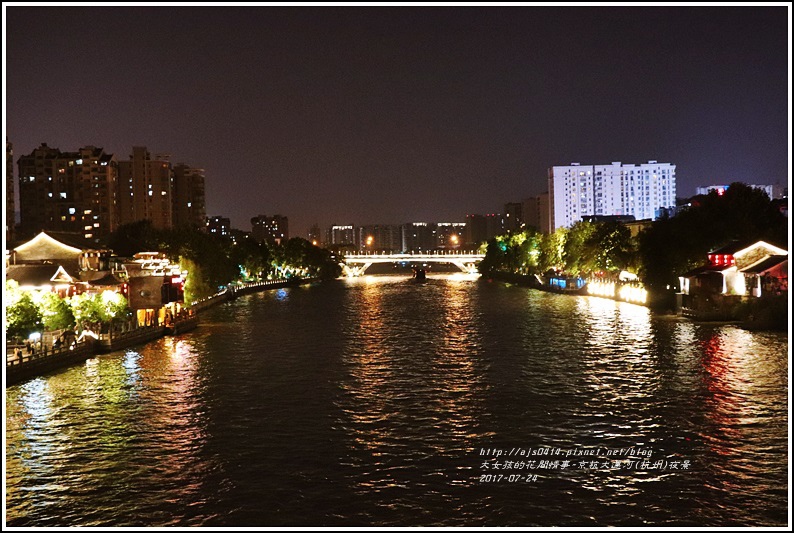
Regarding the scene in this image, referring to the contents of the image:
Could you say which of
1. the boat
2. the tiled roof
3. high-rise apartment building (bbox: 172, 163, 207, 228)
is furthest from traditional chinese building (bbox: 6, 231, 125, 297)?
high-rise apartment building (bbox: 172, 163, 207, 228)

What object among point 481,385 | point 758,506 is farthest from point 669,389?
point 758,506

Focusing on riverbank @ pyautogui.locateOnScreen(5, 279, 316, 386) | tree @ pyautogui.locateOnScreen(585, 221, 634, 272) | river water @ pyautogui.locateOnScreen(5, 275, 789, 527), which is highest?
tree @ pyautogui.locateOnScreen(585, 221, 634, 272)

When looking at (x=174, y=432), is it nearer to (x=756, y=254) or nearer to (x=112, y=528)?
(x=112, y=528)

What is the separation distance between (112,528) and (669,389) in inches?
834

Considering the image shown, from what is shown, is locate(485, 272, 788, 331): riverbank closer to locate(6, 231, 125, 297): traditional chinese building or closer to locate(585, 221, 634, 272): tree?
locate(585, 221, 634, 272): tree

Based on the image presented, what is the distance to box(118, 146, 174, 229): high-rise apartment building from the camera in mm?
166000

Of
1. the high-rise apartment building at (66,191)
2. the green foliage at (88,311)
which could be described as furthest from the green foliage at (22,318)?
the high-rise apartment building at (66,191)

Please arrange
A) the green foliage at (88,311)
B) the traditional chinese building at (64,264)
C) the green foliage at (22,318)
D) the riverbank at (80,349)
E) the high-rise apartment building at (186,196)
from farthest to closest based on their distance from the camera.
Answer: the high-rise apartment building at (186,196) → the traditional chinese building at (64,264) → the green foliage at (88,311) → the green foliage at (22,318) → the riverbank at (80,349)

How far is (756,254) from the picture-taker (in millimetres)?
53438

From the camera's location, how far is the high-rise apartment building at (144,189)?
166m

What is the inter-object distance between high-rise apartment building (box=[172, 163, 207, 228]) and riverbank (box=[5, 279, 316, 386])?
461 ft

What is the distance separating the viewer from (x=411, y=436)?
2273 cm

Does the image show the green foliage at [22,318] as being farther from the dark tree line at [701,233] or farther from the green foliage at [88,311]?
the dark tree line at [701,233]

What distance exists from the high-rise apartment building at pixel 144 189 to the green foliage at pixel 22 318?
5253 inches
